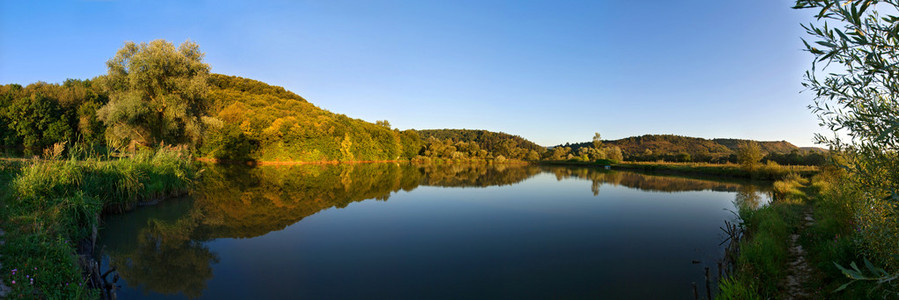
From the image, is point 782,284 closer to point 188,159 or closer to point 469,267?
point 469,267

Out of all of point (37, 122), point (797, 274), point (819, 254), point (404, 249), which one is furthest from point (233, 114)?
point (819, 254)

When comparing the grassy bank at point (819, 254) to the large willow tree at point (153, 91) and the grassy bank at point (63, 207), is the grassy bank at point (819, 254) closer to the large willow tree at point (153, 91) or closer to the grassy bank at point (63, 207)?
the grassy bank at point (63, 207)

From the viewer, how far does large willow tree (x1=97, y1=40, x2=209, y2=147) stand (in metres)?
20.6

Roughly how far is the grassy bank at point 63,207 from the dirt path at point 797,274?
1101 centimetres

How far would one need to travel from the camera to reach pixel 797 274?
658 centimetres

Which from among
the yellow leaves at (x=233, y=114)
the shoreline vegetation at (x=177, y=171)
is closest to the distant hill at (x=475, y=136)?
the shoreline vegetation at (x=177, y=171)

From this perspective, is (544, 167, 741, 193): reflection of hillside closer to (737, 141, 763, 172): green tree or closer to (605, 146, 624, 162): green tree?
(737, 141, 763, 172): green tree

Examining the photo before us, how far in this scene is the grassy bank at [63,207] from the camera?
4598 mm

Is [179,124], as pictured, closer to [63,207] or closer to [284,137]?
[63,207]

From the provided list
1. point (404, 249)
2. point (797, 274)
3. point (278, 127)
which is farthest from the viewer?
point (278, 127)

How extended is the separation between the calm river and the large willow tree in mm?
9075

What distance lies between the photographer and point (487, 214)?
14305mm

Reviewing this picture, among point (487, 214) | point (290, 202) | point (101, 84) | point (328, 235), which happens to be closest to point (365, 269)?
point (328, 235)

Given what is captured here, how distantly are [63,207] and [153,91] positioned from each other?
18010 millimetres
